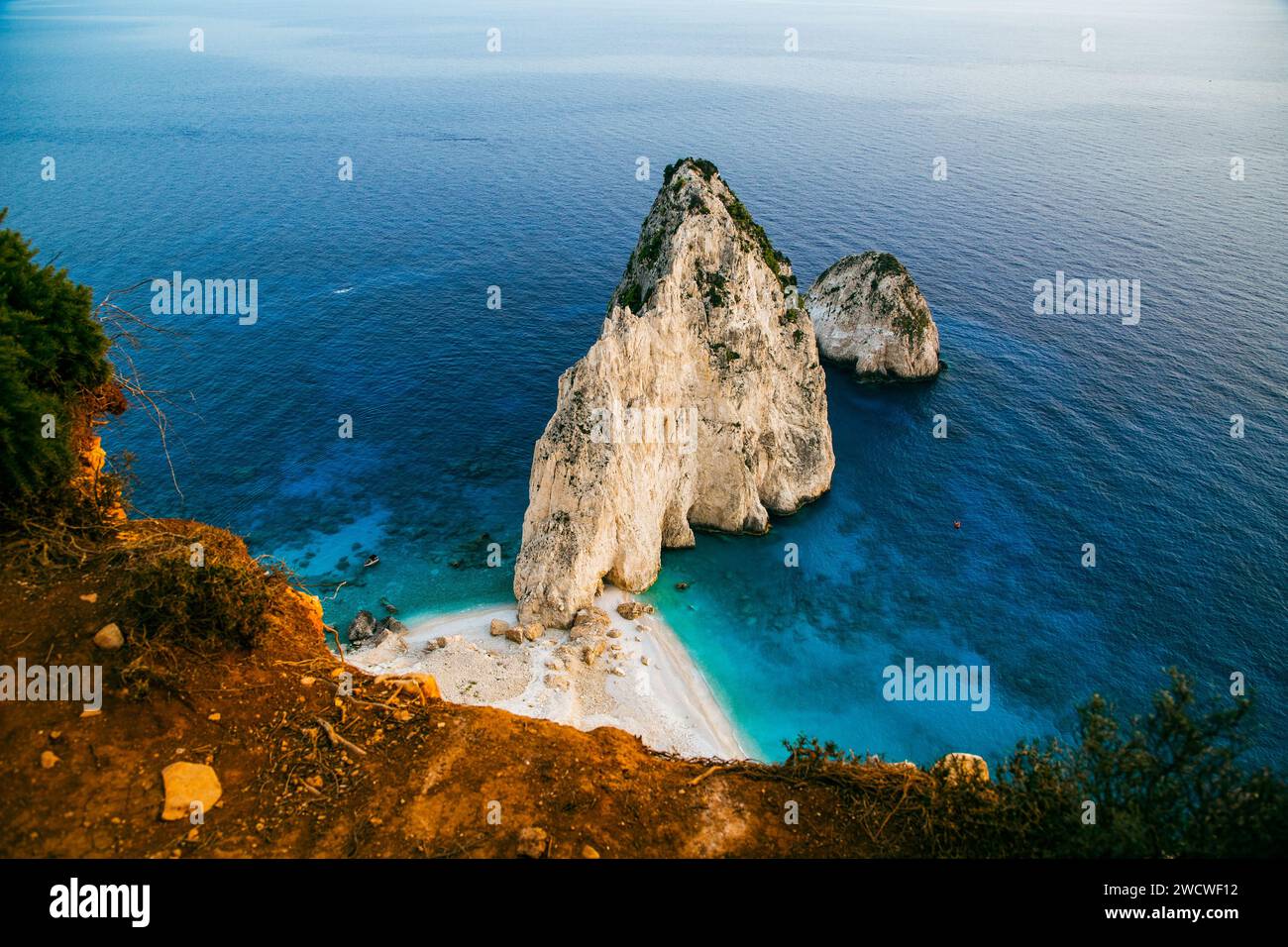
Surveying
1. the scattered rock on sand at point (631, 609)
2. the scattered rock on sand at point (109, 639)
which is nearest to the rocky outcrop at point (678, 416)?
the scattered rock on sand at point (631, 609)

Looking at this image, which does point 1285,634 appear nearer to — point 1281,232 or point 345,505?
point 345,505

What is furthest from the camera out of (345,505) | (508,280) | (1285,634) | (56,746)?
(508,280)

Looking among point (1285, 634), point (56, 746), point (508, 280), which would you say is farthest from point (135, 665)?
point (508, 280)

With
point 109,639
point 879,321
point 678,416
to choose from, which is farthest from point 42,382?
point 879,321

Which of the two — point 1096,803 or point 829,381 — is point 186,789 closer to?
point 1096,803

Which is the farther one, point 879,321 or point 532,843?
point 879,321

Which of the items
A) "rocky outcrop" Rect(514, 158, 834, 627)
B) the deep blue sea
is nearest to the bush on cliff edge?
the deep blue sea
